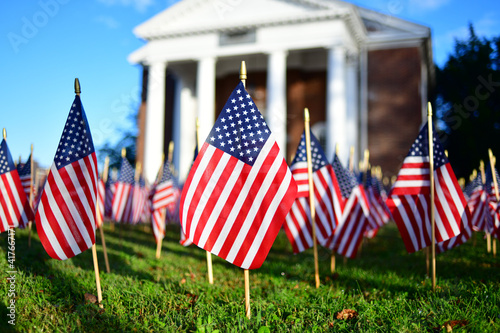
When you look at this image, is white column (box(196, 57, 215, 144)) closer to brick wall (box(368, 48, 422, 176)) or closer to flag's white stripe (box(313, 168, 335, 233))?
brick wall (box(368, 48, 422, 176))

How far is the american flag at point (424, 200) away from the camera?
5500 millimetres

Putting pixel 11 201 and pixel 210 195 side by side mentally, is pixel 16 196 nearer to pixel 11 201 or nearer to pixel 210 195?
pixel 11 201

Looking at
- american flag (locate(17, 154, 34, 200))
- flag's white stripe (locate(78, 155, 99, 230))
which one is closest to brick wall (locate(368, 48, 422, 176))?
american flag (locate(17, 154, 34, 200))

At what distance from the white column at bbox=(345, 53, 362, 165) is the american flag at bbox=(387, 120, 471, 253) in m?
16.4

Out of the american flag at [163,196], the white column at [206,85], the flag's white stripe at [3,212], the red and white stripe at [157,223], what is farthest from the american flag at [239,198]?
the white column at [206,85]

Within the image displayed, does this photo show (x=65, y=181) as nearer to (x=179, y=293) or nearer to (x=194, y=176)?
(x=194, y=176)

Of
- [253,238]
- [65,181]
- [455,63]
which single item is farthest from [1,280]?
[455,63]

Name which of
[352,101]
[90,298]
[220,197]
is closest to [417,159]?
[220,197]

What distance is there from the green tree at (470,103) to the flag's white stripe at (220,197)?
22.0 m

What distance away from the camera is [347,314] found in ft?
14.9

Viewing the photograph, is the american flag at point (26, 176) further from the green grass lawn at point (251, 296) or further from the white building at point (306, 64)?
the white building at point (306, 64)

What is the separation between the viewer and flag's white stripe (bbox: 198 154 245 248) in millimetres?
4176

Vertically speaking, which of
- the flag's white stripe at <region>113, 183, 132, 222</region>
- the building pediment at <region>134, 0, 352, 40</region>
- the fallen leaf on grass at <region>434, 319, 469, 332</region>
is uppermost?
the building pediment at <region>134, 0, 352, 40</region>

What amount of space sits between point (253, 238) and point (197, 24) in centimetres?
2142
